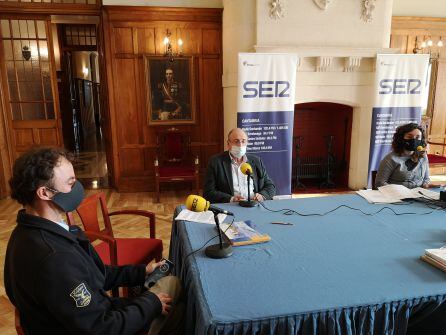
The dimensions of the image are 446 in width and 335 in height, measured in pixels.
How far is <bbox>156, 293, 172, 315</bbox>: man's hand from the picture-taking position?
149 centimetres

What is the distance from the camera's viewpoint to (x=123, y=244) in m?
2.56

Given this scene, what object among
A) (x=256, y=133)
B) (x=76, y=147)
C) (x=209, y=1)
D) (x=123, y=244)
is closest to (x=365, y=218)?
(x=123, y=244)

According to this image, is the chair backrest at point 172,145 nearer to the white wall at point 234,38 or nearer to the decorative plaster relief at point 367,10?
the white wall at point 234,38

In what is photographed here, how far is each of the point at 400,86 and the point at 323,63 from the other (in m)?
1.22

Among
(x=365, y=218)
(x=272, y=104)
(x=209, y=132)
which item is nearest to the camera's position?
(x=365, y=218)

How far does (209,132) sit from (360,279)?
4472 mm

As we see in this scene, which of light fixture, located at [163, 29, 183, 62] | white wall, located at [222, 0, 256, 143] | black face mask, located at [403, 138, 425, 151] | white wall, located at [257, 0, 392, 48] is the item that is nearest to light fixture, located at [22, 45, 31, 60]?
light fixture, located at [163, 29, 183, 62]

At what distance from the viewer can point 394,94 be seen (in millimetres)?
5098

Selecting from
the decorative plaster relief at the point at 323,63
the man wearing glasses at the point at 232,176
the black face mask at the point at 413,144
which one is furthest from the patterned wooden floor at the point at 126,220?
the decorative plaster relief at the point at 323,63

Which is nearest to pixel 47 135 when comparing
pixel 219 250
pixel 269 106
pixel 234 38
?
pixel 234 38

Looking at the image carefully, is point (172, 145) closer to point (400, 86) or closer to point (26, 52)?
point (26, 52)

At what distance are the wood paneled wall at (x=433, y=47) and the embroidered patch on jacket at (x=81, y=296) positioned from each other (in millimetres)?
6298

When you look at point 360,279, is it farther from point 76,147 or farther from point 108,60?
point 76,147

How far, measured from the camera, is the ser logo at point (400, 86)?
504cm
